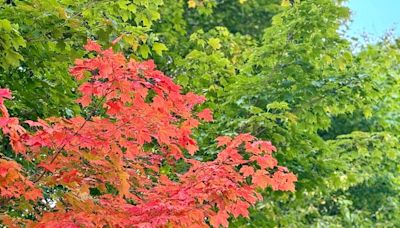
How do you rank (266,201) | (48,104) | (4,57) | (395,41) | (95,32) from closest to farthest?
(4,57)
(95,32)
(48,104)
(266,201)
(395,41)

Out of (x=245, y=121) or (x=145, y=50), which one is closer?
(x=145, y=50)

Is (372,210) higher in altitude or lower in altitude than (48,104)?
lower

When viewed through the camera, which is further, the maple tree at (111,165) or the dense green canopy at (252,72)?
the dense green canopy at (252,72)

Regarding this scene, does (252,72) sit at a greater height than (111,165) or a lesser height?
greater

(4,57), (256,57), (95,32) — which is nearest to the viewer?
(4,57)

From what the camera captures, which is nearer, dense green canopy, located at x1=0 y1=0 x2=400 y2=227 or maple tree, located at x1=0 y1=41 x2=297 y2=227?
maple tree, located at x1=0 y1=41 x2=297 y2=227

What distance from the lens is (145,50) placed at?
15.2 ft

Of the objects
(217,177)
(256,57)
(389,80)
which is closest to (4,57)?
(217,177)

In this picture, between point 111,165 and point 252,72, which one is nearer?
point 111,165

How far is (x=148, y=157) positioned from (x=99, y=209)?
0.91 m

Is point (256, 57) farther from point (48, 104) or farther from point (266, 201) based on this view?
point (266, 201)

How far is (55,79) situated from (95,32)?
0.80 m

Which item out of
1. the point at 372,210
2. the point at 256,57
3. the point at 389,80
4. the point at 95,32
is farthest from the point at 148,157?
the point at 372,210

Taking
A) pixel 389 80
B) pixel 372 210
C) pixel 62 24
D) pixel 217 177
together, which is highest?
pixel 389 80
